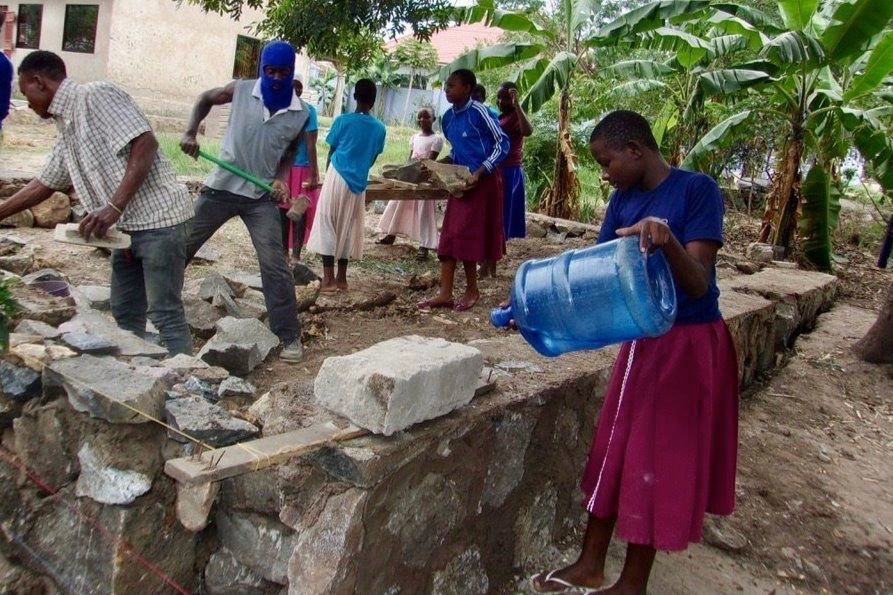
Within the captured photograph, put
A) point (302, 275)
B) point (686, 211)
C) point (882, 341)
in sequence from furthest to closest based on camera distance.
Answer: point (302, 275)
point (882, 341)
point (686, 211)

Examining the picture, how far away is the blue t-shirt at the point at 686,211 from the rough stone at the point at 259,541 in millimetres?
1364

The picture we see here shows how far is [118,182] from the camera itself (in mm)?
3357

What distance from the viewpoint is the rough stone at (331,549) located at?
6.84ft

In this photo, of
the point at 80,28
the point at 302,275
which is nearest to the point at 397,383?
the point at 302,275

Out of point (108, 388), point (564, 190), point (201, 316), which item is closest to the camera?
point (108, 388)

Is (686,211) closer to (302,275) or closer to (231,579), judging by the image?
(231,579)

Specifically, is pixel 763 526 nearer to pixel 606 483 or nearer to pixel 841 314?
pixel 606 483

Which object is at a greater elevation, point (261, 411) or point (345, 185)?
point (345, 185)

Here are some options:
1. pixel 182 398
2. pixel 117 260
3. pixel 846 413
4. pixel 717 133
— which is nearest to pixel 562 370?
pixel 182 398

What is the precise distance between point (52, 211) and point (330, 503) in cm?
571

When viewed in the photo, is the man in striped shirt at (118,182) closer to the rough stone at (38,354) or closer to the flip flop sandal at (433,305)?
the rough stone at (38,354)

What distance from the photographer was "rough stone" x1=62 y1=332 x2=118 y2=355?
2.91 metres

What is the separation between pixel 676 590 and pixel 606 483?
67 centimetres

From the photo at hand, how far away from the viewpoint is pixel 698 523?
2.47 meters
